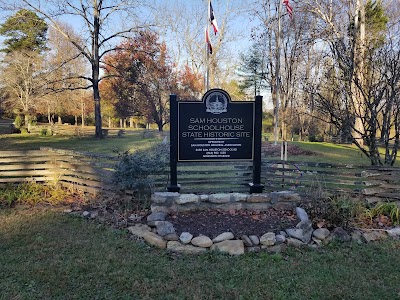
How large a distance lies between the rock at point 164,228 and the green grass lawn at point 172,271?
0.99 feet

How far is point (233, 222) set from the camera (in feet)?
15.2

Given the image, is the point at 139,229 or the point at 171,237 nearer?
the point at 171,237

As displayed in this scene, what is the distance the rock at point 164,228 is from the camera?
4.20m

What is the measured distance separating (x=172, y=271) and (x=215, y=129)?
2718mm

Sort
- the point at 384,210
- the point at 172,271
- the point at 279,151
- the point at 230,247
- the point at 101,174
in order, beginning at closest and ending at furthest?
the point at 172,271
the point at 230,247
the point at 384,210
the point at 101,174
the point at 279,151

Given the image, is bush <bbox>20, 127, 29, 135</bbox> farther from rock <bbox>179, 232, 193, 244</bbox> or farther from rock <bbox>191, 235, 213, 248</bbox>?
rock <bbox>191, 235, 213, 248</bbox>

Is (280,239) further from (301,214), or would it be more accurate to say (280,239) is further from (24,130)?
(24,130)

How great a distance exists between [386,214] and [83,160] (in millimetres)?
5886

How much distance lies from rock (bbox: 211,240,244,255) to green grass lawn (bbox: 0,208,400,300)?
0.43ft

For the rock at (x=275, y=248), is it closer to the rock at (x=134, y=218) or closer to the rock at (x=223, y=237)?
the rock at (x=223, y=237)

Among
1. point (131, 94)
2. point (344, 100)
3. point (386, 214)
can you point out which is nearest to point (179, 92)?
point (131, 94)

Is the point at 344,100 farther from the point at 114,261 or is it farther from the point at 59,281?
the point at 59,281

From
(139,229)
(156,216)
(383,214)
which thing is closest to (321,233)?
(383,214)

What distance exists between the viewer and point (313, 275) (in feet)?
10.9
